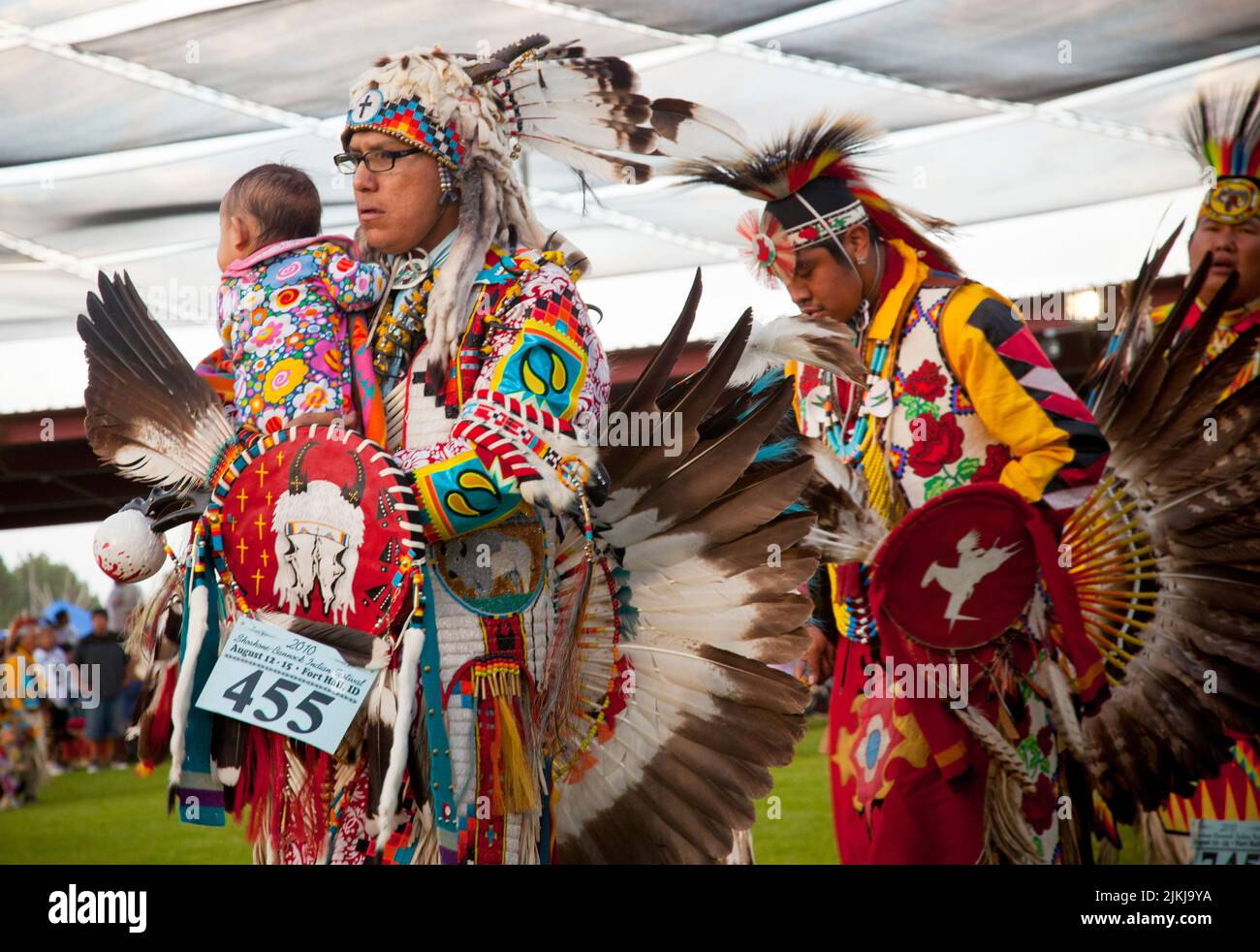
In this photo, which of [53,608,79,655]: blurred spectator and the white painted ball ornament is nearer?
the white painted ball ornament

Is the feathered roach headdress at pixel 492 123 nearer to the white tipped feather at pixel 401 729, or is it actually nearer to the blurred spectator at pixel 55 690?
the white tipped feather at pixel 401 729

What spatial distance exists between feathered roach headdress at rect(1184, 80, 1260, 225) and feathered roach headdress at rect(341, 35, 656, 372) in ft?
6.62

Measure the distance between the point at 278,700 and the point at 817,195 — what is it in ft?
6.10

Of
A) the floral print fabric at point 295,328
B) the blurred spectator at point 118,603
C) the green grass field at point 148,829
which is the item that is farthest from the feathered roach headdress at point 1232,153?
the blurred spectator at point 118,603

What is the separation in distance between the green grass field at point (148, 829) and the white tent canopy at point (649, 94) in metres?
1.38

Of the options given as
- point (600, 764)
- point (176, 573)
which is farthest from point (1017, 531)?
point (176, 573)

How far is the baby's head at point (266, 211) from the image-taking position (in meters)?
2.71

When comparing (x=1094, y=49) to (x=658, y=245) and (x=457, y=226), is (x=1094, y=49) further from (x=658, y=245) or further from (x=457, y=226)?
(x=457, y=226)

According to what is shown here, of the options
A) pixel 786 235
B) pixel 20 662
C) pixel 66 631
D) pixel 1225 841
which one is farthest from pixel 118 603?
pixel 1225 841

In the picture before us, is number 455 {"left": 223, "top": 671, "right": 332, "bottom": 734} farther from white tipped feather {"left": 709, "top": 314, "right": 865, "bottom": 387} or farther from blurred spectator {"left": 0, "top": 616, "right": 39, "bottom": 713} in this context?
blurred spectator {"left": 0, "top": 616, "right": 39, "bottom": 713}

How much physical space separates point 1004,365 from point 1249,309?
1.26m

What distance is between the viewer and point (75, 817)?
522 centimetres

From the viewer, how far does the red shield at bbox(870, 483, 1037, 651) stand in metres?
2.99

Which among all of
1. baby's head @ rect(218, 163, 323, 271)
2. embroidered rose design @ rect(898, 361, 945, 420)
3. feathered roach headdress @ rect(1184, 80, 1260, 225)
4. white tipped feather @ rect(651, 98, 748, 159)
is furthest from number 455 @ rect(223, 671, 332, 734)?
feathered roach headdress @ rect(1184, 80, 1260, 225)
